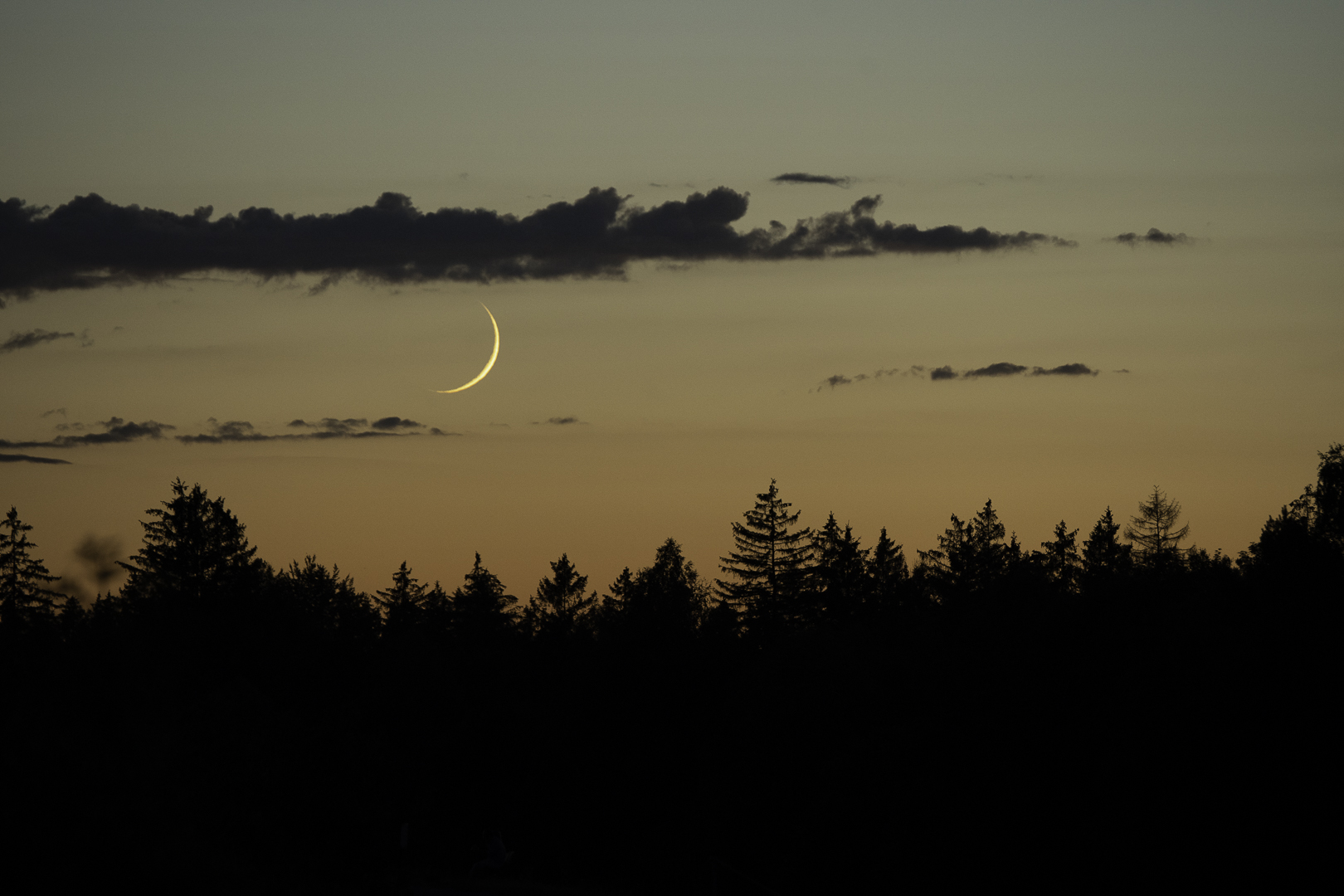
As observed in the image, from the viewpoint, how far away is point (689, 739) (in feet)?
174

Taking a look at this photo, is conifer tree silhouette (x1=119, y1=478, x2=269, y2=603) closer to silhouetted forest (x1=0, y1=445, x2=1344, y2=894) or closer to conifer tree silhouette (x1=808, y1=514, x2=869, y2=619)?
silhouetted forest (x1=0, y1=445, x2=1344, y2=894)

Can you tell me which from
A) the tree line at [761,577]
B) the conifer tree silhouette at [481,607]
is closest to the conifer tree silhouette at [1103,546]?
the tree line at [761,577]

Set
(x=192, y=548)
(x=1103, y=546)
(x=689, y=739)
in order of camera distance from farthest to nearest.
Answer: (x=1103, y=546)
(x=192, y=548)
(x=689, y=739)

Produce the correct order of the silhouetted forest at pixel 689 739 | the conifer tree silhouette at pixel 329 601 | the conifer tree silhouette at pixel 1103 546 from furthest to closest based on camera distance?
the conifer tree silhouette at pixel 1103 546
the conifer tree silhouette at pixel 329 601
the silhouetted forest at pixel 689 739

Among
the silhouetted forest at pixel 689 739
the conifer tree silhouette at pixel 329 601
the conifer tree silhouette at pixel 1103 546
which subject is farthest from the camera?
the conifer tree silhouette at pixel 1103 546

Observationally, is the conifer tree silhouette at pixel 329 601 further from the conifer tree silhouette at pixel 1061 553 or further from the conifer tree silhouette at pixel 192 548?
the conifer tree silhouette at pixel 1061 553

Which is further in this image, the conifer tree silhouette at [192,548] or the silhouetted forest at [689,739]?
the conifer tree silhouette at [192,548]

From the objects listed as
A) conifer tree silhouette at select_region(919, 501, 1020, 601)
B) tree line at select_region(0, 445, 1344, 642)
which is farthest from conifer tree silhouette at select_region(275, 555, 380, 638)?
conifer tree silhouette at select_region(919, 501, 1020, 601)

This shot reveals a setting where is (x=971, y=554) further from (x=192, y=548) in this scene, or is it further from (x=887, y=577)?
(x=192, y=548)

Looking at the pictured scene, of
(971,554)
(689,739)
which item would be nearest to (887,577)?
(971,554)

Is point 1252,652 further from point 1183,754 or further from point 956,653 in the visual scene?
point 956,653

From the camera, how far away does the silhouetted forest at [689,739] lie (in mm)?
23500

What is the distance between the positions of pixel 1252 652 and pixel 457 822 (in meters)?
38.1

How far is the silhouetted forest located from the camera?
23500 mm
